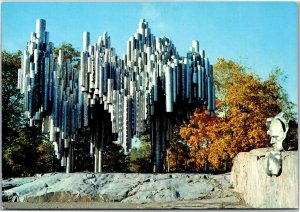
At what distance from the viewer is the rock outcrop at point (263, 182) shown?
9.52m

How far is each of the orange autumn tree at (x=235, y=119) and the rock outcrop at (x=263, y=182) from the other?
8.86 metres

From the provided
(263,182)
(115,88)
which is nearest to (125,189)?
(115,88)

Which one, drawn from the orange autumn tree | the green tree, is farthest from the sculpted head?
the green tree

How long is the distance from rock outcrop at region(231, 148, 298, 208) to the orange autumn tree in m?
8.86

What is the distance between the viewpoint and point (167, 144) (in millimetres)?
16359

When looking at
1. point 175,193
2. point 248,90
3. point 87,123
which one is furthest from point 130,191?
point 248,90

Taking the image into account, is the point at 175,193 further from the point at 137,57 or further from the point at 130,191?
the point at 137,57

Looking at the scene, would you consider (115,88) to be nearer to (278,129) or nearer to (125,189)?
(125,189)

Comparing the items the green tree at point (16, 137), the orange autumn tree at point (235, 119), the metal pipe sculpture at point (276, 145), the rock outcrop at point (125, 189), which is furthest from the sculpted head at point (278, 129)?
the green tree at point (16, 137)

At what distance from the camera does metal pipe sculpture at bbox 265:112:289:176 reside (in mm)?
9680

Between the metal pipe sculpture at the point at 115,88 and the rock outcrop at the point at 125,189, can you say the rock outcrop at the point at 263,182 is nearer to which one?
the rock outcrop at the point at 125,189

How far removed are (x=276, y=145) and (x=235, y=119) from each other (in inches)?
473

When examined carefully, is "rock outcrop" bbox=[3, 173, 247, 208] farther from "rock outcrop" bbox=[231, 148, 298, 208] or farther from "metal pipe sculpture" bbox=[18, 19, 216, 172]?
"metal pipe sculpture" bbox=[18, 19, 216, 172]

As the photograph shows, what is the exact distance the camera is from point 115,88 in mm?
15305
